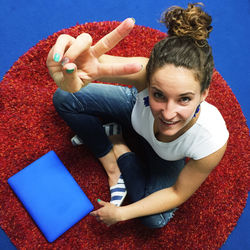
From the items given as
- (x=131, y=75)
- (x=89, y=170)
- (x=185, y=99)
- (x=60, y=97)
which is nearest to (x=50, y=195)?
(x=89, y=170)

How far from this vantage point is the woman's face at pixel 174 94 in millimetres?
691

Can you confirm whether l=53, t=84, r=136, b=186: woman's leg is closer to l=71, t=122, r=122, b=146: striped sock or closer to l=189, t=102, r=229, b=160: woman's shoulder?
l=71, t=122, r=122, b=146: striped sock

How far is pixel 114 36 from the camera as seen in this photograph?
708 millimetres

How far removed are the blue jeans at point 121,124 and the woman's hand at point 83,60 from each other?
0.32m

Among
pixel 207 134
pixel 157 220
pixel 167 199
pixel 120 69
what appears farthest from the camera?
pixel 157 220

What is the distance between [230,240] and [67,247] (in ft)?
2.37

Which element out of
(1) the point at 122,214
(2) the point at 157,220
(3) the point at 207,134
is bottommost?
(2) the point at 157,220

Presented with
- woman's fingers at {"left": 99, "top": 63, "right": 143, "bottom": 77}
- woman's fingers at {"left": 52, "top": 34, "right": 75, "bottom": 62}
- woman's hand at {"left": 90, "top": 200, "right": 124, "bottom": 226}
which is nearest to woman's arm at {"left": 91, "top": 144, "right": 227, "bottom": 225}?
woman's hand at {"left": 90, "top": 200, "right": 124, "bottom": 226}

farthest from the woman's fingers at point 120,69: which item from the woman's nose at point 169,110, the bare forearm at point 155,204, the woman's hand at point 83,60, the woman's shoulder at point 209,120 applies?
the bare forearm at point 155,204

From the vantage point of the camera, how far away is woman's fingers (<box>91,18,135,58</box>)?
2.26 ft

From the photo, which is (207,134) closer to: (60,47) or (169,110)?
(169,110)

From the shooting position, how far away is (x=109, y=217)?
107 cm

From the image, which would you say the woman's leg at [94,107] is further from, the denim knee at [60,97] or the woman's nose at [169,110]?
the woman's nose at [169,110]

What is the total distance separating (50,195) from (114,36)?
78cm
